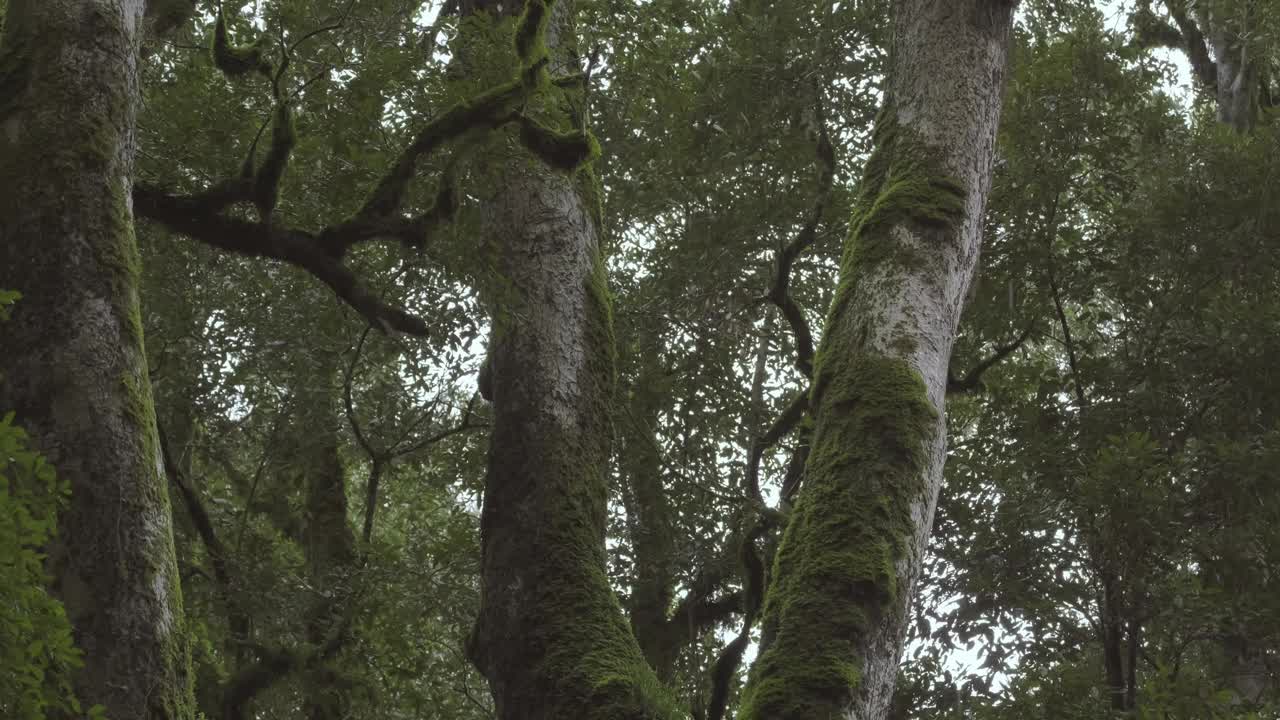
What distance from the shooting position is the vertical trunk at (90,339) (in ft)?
11.1

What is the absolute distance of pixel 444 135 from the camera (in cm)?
584

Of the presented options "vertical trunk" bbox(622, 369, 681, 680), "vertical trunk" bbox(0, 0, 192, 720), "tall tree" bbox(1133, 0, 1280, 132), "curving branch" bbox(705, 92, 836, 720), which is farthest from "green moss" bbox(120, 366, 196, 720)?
"tall tree" bbox(1133, 0, 1280, 132)

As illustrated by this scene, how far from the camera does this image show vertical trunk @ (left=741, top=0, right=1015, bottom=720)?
4.29 metres

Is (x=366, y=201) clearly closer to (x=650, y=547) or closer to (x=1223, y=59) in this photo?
(x=650, y=547)

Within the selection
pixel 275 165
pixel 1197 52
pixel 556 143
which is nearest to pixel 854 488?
pixel 556 143

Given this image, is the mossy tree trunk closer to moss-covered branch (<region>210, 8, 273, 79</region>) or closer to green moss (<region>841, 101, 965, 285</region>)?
moss-covered branch (<region>210, 8, 273, 79</region>)

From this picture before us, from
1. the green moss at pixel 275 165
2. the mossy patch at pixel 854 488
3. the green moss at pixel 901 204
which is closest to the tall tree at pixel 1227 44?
the green moss at pixel 901 204

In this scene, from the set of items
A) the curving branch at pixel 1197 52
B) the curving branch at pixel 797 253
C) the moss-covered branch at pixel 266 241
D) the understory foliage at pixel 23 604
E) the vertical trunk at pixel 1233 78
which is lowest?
the understory foliage at pixel 23 604

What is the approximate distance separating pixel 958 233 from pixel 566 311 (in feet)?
6.04

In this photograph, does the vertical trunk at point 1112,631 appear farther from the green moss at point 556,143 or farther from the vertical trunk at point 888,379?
the green moss at point 556,143

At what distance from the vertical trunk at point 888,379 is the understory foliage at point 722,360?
1702 mm

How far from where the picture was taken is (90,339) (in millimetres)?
3744

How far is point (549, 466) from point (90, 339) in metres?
2.19

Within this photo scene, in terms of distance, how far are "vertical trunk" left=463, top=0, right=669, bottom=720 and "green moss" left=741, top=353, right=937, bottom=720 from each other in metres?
0.82
